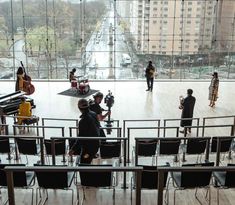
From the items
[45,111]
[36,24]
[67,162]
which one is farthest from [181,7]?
[67,162]

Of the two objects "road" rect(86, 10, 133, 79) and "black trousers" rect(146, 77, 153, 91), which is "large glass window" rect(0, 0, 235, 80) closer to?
"road" rect(86, 10, 133, 79)

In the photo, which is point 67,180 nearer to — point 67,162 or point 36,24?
point 67,162

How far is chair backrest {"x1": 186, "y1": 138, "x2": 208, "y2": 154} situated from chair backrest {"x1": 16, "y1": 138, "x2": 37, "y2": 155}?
2262mm

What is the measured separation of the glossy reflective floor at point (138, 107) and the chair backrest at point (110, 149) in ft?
1.55

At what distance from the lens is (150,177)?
459 centimetres

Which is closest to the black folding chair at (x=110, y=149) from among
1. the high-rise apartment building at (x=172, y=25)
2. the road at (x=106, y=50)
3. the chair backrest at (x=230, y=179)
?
the chair backrest at (x=230, y=179)

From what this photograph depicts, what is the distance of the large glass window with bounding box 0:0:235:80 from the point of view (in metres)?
14.6

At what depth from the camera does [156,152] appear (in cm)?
600

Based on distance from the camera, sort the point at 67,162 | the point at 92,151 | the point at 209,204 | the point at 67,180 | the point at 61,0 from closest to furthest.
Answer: the point at 67,180
the point at 209,204
the point at 92,151
the point at 67,162
the point at 61,0

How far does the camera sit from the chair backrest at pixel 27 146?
5.77m

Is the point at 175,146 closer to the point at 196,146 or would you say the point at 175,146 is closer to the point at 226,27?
the point at 196,146

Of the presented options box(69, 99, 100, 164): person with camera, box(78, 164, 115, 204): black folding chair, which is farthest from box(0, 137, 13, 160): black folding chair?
box(78, 164, 115, 204): black folding chair

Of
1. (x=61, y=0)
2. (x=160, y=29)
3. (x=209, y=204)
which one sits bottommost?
(x=209, y=204)

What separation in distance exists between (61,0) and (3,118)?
7626mm
